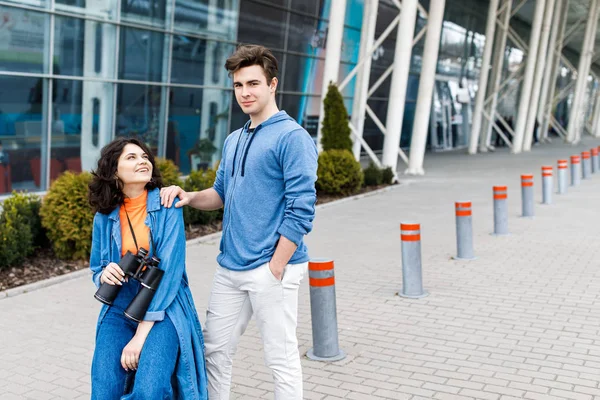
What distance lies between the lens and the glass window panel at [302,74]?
25.0 meters

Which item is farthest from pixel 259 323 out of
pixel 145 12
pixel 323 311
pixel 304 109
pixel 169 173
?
pixel 304 109

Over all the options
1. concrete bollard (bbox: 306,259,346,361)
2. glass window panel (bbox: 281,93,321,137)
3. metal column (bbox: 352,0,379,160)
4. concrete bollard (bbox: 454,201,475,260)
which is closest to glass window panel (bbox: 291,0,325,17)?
glass window panel (bbox: 281,93,321,137)

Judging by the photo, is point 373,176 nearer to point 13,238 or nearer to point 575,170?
point 575,170

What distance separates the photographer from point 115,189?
12.5 ft

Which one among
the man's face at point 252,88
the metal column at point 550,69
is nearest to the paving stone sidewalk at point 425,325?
the man's face at point 252,88

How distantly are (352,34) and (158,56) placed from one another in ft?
39.2

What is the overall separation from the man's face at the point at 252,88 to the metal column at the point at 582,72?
41792 millimetres

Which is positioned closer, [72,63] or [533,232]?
[533,232]

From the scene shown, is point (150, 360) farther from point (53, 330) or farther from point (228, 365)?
point (53, 330)

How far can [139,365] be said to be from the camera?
3551 millimetres

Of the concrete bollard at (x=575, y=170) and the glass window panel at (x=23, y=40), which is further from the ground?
the glass window panel at (x=23, y=40)

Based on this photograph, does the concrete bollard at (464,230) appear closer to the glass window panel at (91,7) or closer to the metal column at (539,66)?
the glass window panel at (91,7)

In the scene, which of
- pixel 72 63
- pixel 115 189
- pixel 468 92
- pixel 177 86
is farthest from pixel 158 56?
pixel 468 92

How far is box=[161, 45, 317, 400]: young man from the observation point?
3.71m
